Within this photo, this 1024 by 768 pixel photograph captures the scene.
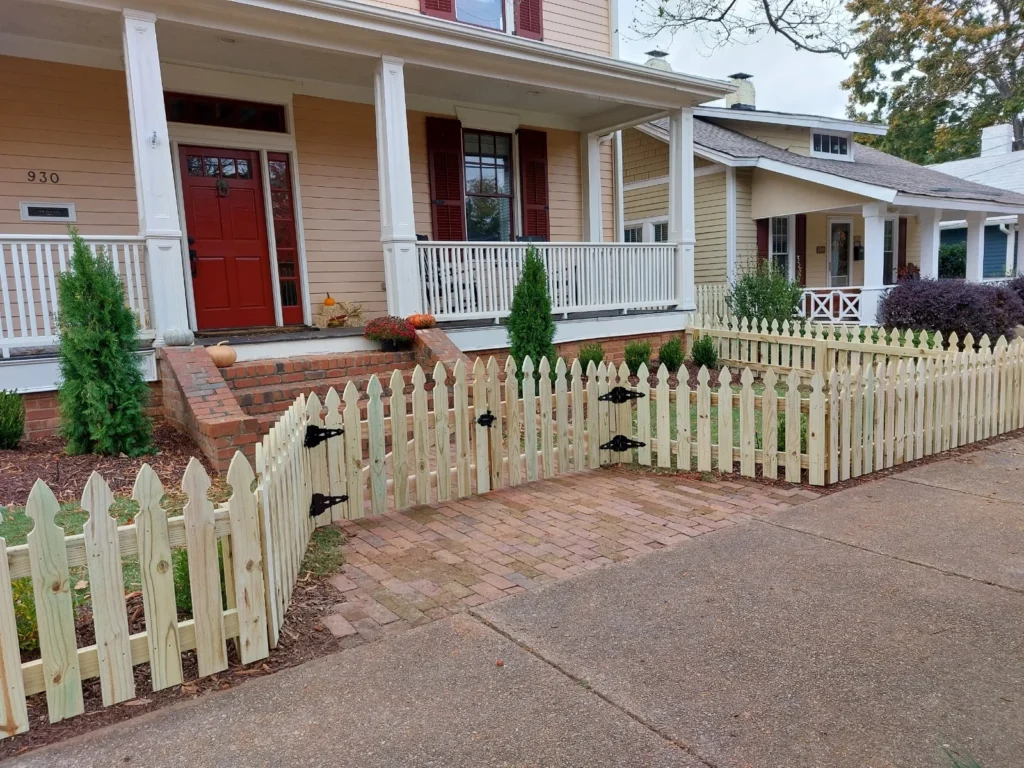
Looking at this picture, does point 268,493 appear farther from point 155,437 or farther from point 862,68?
point 862,68

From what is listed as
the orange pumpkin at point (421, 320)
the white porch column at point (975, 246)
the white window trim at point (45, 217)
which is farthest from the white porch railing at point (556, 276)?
the white porch column at point (975, 246)

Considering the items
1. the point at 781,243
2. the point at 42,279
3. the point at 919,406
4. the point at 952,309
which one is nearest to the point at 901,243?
the point at 781,243

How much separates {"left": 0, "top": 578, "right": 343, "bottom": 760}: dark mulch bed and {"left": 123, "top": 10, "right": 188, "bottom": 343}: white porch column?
426 centimetres

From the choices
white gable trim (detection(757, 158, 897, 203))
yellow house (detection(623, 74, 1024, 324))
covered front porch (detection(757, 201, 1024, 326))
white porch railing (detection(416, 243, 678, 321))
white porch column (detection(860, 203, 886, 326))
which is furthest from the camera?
yellow house (detection(623, 74, 1024, 324))

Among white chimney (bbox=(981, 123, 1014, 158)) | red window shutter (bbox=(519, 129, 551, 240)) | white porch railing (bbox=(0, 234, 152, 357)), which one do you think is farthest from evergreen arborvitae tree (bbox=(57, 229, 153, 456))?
white chimney (bbox=(981, 123, 1014, 158))

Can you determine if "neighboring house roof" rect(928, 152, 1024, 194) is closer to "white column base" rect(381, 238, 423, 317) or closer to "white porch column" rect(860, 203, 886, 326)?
"white porch column" rect(860, 203, 886, 326)

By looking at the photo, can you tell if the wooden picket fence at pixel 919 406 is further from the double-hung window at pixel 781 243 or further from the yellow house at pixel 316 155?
the double-hung window at pixel 781 243

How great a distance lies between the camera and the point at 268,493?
304 cm

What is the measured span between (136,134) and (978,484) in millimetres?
8016

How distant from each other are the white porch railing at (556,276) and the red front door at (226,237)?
2.29 meters

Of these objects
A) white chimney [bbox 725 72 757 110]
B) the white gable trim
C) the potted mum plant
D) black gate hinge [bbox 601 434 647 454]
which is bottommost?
black gate hinge [bbox 601 434 647 454]

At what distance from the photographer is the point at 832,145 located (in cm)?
2016

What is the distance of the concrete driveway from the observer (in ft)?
7.81

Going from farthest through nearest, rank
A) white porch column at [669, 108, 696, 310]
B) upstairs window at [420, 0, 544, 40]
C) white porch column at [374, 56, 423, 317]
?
white porch column at [669, 108, 696, 310] < upstairs window at [420, 0, 544, 40] < white porch column at [374, 56, 423, 317]
